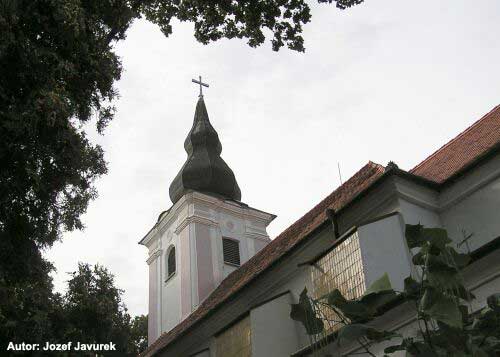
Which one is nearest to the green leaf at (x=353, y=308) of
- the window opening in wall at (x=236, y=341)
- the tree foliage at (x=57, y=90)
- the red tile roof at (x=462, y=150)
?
the tree foliage at (x=57, y=90)

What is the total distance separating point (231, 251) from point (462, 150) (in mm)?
11531

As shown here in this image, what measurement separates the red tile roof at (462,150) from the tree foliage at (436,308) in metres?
6.48

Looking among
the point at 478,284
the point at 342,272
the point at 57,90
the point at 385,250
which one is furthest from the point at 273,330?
the point at 57,90

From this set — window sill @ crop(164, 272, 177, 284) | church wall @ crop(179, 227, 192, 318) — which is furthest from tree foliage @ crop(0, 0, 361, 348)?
window sill @ crop(164, 272, 177, 284)

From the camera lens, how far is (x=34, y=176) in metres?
7.55

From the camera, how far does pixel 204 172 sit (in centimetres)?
2305

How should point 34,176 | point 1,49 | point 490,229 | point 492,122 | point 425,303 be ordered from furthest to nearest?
point 492,122 → point 490,229 → point 34,176 → point 1,49 → point 425,303

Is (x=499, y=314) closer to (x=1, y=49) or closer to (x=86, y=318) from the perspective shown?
(x=1, y=49)

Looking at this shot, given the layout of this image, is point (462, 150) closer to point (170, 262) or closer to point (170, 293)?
point (170, 293)

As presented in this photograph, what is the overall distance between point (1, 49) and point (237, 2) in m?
3.37

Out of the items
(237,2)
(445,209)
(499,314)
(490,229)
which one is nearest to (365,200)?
(445,209)

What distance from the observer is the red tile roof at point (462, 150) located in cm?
1028

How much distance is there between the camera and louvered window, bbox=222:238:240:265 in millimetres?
21000

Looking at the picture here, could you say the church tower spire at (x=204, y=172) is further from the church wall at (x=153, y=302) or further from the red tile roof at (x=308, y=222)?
the red tile roof at (x=308, y=222)
